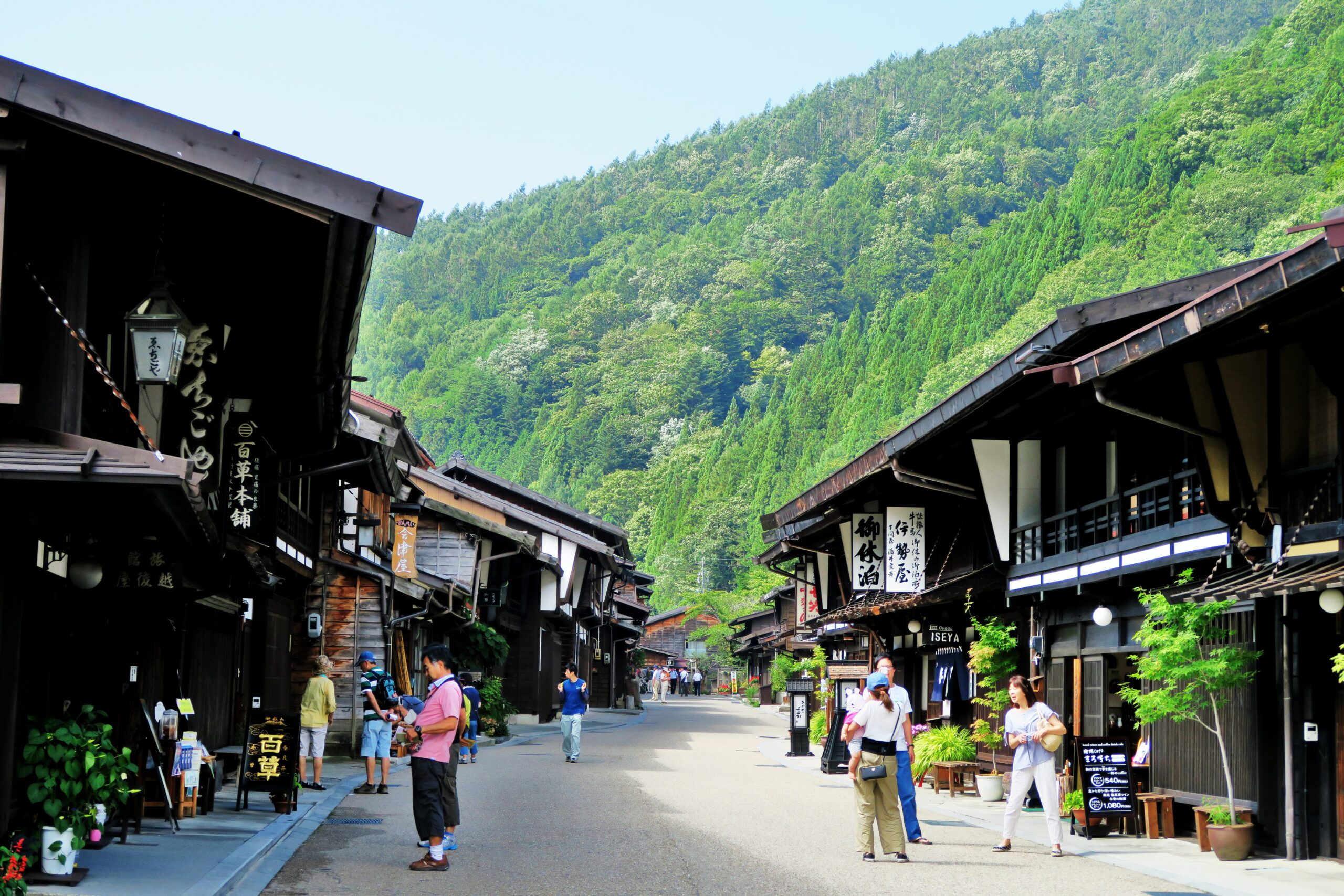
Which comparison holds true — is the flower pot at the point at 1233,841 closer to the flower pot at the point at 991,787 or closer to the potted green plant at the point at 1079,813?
the potted green plant at the point at 1079,813

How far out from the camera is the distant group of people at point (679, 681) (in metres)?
94.8

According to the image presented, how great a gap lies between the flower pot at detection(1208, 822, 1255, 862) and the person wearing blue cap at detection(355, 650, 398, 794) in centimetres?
956

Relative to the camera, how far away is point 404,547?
2781 cm

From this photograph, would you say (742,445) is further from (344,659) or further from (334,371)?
(334,371)

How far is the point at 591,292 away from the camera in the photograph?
537 ft

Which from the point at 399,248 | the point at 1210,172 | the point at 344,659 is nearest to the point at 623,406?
the point at 399,248

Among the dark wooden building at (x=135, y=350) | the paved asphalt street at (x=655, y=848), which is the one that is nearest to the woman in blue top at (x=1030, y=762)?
the paved asphalt street at (x=655, y=848)

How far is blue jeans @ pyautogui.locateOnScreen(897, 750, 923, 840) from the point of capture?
1340cm

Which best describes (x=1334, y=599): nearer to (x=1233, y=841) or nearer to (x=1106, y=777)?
(x=1233, y=841)

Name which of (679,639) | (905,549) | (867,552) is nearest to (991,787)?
(905,549)

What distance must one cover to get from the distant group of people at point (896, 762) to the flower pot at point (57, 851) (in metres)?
6.28

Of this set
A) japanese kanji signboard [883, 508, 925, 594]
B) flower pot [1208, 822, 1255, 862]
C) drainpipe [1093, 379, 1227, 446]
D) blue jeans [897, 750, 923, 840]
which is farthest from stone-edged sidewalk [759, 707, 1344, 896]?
japanese kanji signboard [883, 508, 925, 594]

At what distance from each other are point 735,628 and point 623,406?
5908cm

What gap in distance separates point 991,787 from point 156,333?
44.6ft
